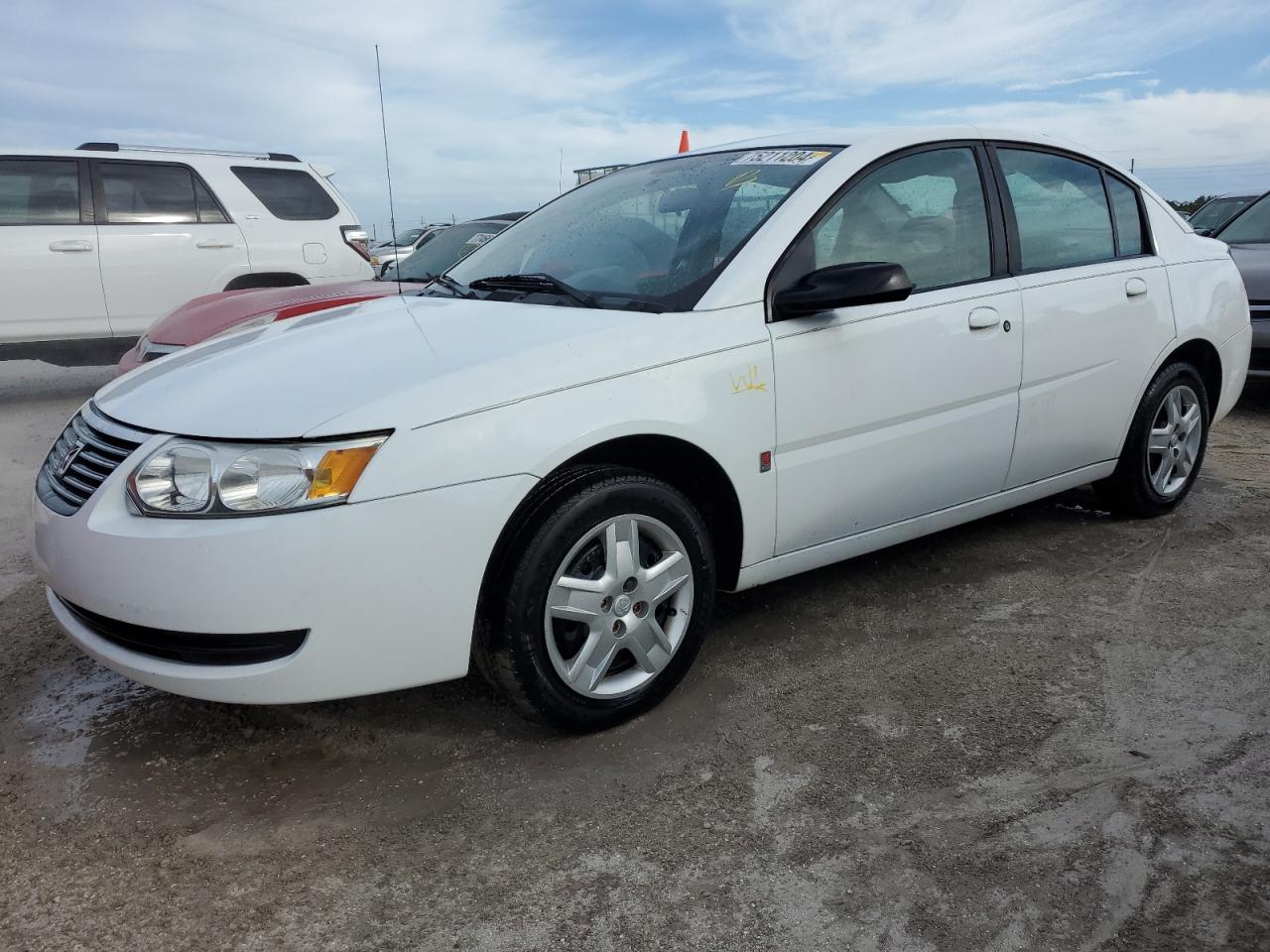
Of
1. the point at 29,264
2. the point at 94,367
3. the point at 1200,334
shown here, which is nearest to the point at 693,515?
the point at 1200,334

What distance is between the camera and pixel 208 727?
115 inches

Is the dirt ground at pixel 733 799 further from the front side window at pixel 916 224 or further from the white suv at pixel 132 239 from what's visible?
the white suv at pixel 132 239

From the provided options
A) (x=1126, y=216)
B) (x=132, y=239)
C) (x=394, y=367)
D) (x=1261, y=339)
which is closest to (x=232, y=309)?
(x=132, y=239)

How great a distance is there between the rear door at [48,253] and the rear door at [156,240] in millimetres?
108

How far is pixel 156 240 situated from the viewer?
26.1 feet

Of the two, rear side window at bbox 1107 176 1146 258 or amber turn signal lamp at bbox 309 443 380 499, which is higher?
rear side window at bbox 1107 176 1146 258

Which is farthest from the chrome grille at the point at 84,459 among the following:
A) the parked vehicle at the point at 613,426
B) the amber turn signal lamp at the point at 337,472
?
the amber turn signal lamp at the point at 337,472

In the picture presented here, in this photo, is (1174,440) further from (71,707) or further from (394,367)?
(71,707)

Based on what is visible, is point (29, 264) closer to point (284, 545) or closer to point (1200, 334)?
point (284, 545)

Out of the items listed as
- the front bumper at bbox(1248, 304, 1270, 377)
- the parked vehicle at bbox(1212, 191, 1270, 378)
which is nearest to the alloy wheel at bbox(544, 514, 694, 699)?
the parked vehicle at bbox(1212, 191, 1270, 378)

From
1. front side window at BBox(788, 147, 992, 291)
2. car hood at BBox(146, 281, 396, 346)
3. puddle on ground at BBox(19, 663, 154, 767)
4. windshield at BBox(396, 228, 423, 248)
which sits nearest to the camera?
puddle on ground at BBox(19, 663, 154, 767)

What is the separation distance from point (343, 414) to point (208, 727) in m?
1.12

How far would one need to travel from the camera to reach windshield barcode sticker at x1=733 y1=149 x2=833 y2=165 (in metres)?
3.39

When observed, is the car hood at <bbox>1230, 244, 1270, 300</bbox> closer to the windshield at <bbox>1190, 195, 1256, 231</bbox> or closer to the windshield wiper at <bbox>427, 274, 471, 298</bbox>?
the windshield wiper at <bbox>427, 274, 471, 298</bbox>
